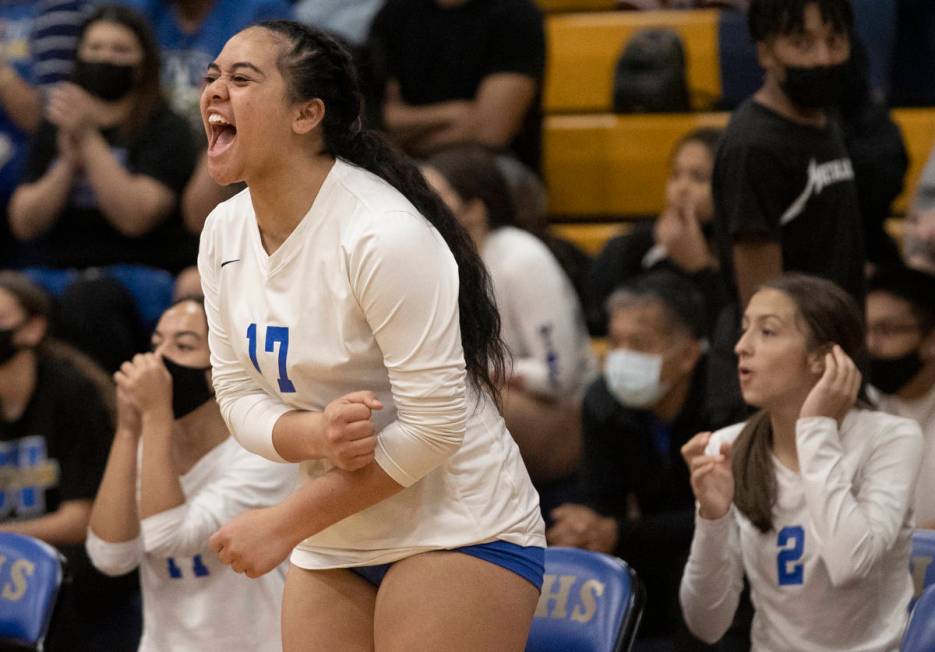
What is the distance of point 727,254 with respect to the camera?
3.64 m

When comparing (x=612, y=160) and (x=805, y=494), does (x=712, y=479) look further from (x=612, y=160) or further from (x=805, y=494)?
(x=612, y=160)

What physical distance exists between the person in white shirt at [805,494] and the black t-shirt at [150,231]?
8.30 ft

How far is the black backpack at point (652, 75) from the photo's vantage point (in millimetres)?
5488

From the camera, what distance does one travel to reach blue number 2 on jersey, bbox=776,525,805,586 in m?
3.07

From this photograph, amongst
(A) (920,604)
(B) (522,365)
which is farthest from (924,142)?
(A) (920,604)

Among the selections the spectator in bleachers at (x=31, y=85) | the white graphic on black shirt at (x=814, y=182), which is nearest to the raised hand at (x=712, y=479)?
the white graphic on black shirt at (x=814, y=182)

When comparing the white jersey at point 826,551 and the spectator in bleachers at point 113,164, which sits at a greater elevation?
the spectator in bleachers at point 113,164

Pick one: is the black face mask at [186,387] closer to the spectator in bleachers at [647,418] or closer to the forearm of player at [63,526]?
the forearm of player at [63,526]

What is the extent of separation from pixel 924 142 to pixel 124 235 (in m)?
2.91

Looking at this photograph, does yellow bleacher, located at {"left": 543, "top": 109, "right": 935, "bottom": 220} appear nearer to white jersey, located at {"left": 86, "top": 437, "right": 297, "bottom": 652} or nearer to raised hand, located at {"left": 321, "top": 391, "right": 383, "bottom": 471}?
white jersey, located at {"left": 86, "top": 437, "right": 297, "bottom": 652}

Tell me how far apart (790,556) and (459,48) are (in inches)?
113

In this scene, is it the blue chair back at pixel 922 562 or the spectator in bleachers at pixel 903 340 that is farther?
the spectator in bleachers at pixel 903 340

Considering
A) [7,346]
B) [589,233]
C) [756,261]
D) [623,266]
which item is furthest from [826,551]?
[589,233]

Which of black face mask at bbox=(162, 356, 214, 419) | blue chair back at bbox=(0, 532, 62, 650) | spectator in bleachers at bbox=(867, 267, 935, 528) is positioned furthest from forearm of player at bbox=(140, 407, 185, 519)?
spectator in bleachers at bbox=(867, 267, 935, 528)
